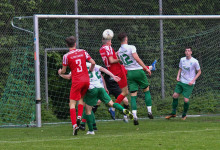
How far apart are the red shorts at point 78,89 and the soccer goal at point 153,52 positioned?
360 cm

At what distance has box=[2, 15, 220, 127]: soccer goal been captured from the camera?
1102cm

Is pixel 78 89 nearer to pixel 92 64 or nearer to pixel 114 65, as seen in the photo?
pixel 92 64

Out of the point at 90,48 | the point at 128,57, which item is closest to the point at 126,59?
the point at 128,57

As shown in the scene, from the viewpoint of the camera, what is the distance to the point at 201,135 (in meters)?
6.60

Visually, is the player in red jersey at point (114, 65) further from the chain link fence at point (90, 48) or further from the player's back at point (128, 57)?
the chain link fence at point (90, 48)

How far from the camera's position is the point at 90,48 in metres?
11.3

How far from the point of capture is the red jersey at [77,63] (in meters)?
7.23

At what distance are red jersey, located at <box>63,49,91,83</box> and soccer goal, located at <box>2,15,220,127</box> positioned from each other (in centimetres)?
354

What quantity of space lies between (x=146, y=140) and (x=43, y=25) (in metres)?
5.97

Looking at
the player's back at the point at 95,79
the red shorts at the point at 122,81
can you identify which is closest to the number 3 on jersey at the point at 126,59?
the red shorts at the point at 122,81

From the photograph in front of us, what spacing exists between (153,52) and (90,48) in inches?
74.5

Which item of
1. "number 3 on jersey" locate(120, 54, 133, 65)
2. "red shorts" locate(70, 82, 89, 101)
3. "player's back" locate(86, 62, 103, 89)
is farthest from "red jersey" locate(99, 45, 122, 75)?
"red shorts" locate(70, 82, 89, 101)

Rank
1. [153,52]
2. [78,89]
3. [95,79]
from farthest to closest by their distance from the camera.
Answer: [153,52] < [95,79] < [78,89]

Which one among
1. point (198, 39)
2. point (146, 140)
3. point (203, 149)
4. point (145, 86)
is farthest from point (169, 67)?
point (203, 149)
